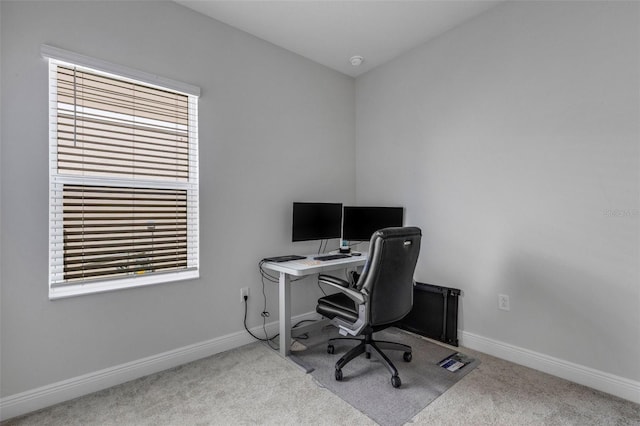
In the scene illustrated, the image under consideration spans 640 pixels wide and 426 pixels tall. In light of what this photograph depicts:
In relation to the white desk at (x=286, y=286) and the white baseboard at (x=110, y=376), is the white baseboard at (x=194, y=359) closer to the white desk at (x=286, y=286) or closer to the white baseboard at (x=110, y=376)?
the white baseboard at (x=110, y=376)

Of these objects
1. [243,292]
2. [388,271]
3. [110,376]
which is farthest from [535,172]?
[110,376]

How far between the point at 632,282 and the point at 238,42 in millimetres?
3369

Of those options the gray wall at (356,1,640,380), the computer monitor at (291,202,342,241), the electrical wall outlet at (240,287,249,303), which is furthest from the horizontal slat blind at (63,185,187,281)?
the gray wall at (356,1,640,380)

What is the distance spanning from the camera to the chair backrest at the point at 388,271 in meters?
1.93

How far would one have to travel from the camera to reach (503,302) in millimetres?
2396

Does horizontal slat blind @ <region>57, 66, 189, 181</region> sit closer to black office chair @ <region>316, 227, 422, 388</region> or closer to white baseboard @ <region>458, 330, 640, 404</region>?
black office chair @ <region>316, 227, 422, 388</region>

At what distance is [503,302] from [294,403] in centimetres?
176

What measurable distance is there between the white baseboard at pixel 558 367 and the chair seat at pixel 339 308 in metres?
1.14

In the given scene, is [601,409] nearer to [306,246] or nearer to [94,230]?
[306,246]

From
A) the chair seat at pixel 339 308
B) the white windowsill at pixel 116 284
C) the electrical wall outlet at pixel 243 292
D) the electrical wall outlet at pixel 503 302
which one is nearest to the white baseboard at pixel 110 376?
the electrical wall outlet at pixel 243 292

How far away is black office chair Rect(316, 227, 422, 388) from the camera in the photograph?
1945mm

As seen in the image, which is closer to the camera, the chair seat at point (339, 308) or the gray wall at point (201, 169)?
the gray wall at point (201, 169)

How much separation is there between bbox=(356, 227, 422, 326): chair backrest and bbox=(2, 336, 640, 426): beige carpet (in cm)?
54

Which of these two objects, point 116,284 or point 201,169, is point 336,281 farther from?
point 116,284
